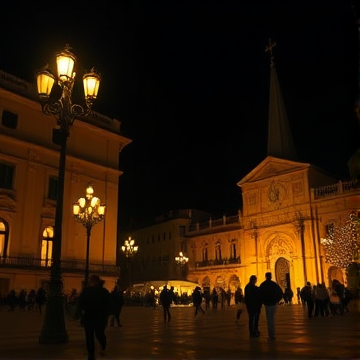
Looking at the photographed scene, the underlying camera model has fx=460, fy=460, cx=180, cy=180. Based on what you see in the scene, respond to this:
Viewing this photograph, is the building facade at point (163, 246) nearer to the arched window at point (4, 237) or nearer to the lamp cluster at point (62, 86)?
the arched window at point (4, 237)

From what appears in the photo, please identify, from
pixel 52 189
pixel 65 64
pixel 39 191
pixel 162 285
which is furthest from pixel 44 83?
pixel 162 285

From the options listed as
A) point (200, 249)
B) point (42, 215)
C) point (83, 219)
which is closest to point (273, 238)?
point (200, 249)

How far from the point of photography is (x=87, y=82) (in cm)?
1224

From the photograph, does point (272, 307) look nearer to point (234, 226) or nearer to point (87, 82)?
point (87, 82)

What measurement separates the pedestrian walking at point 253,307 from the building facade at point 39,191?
72.4ft

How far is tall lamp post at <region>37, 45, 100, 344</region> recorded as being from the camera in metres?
9.41

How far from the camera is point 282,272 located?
44438mm

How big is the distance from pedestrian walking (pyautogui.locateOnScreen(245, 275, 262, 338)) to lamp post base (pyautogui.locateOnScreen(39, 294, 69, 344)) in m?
4.27

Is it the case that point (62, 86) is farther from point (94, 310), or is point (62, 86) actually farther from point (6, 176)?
point (6, 176)

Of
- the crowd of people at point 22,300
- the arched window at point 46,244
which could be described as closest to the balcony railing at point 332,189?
the arched window at point 46,244

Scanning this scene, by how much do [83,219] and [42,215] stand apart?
15358 millimetres

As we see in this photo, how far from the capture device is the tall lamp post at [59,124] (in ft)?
30.9

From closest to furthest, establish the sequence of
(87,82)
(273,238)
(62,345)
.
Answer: (62,345), (87,82), (273,238)

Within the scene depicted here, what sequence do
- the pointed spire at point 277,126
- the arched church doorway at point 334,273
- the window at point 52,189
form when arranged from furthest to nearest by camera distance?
1. the pointed spire at point 277,126
2. the arched church doorway at point 334,273
3. the window at point 52,189
